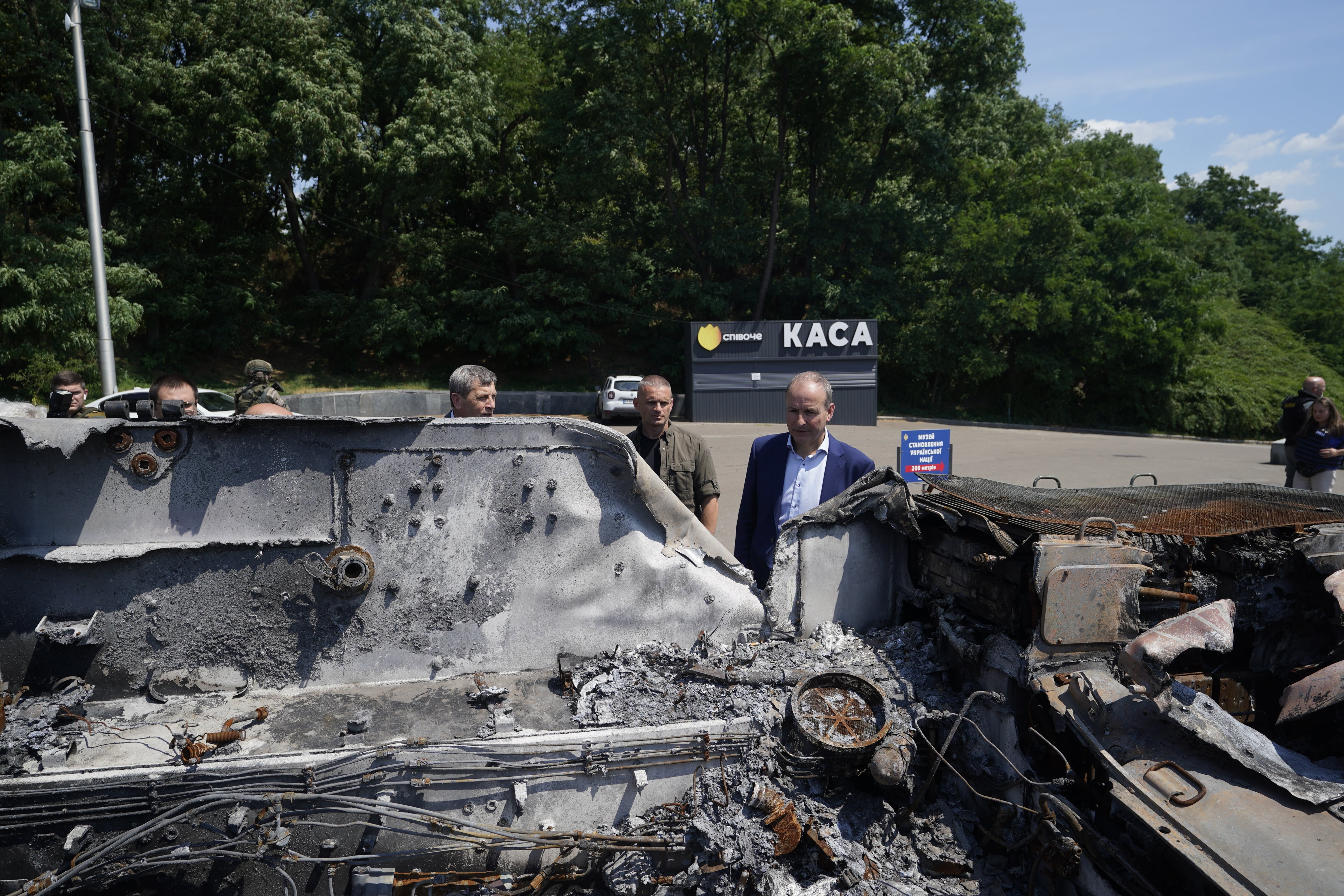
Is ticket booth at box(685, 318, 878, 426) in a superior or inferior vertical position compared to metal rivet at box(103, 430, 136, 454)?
superior

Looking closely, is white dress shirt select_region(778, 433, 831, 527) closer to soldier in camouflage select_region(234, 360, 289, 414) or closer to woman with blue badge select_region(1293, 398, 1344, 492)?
soldier in camouflage select_region(234, 360, 289, 414)

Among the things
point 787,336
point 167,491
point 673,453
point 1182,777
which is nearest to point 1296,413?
point 673,453

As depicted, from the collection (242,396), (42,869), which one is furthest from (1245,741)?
(242,396)

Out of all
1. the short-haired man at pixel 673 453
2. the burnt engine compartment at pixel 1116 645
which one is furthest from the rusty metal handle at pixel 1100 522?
the short-haired man at pixel 673 453

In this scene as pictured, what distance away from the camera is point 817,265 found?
97.0 ft

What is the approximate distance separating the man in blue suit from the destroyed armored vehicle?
20.9 inches

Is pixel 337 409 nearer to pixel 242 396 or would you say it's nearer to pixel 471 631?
pixel 242 396

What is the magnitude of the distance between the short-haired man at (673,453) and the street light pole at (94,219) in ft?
37.4

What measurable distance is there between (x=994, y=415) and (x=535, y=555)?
28826 mm

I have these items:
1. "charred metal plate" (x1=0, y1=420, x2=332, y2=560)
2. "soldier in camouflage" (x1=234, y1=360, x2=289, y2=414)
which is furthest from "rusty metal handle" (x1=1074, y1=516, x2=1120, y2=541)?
"soldier in camouflage" (x1=234, y1=360, x2=289, y2=414)

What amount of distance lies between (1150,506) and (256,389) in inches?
318

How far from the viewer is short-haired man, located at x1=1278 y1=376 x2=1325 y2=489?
9.14 meters

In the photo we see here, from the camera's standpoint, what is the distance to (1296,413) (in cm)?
928

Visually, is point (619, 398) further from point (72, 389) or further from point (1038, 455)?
point (72, 389)
